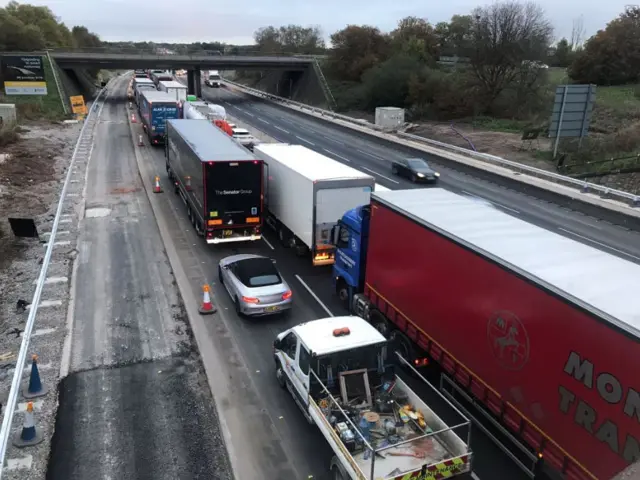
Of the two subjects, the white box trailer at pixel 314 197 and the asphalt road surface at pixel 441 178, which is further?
the asphalt road surface at pixel 441 178

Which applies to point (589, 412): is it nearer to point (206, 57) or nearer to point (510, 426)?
point (510, 426)

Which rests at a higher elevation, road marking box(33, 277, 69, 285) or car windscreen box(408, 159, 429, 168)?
car windscreen box(408, 159, 429, 168)

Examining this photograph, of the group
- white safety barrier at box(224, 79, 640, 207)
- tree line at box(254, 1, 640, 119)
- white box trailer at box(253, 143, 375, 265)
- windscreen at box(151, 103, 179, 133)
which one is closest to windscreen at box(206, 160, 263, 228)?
white box trailer at box(253, 143, 375, 265)

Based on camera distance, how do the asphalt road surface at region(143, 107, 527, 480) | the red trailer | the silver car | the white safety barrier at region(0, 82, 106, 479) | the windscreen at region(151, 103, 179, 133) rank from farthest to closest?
the windscreen at region(151, 103, 179, 133), the silver car, the asphalt road surface at region(143, 107, 527, 480), the white safety barrier at region(0, 82, 106, 479), the red trailer

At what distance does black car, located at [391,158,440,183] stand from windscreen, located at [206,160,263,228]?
624 inches

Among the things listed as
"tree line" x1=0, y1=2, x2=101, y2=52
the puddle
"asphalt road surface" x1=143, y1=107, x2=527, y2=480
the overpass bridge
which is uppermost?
"tree line" x1=0, y1=2, x2=101, y2=52

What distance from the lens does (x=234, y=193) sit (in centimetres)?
1961

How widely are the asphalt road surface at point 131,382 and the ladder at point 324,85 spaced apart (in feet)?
195

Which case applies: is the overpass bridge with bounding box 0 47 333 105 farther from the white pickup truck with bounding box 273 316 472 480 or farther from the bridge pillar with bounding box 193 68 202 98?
the white pickup truck with bounding box 273 316 472 480

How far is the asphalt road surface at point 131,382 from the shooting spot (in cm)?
957

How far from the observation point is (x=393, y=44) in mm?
80188

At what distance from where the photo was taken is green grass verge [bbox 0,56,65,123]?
171ft

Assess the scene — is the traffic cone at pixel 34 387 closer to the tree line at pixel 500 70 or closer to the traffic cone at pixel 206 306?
the traffic cone at pixel 206 306

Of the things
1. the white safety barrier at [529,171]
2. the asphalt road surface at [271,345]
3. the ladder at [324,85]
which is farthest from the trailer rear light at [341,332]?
the ladder at [324,85]
